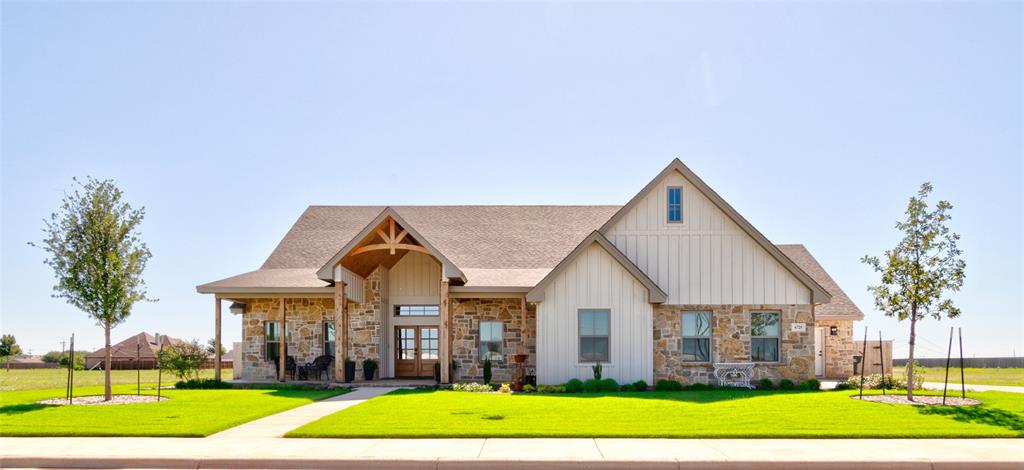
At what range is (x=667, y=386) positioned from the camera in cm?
2228

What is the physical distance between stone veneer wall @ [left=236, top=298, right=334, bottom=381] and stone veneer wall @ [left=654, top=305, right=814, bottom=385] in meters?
9.92

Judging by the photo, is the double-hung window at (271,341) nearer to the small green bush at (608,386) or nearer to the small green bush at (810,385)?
the small green bush at (608,386)

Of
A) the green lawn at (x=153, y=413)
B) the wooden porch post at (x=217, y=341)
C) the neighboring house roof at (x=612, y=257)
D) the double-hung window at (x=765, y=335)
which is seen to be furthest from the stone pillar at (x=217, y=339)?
the double-hung window at (x=765, y=335)

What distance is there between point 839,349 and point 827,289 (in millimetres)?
2361

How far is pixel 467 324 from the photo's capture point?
25844 mm

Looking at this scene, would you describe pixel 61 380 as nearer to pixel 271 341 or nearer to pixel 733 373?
pixel 271 341

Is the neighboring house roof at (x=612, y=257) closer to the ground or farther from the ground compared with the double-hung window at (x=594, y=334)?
farther from the ground

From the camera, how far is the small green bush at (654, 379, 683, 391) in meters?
22.2

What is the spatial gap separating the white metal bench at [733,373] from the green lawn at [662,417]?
2.93 metres

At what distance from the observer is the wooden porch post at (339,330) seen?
23.7 meters

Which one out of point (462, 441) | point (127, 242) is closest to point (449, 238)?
point (127, 242)

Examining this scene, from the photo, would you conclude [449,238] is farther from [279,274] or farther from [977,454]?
[977,454]

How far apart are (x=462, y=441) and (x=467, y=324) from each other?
13.4 metres

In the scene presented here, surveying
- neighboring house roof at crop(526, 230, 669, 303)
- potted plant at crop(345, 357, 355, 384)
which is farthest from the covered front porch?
neighboring house roof at crop(526, 230, 669, 303)
